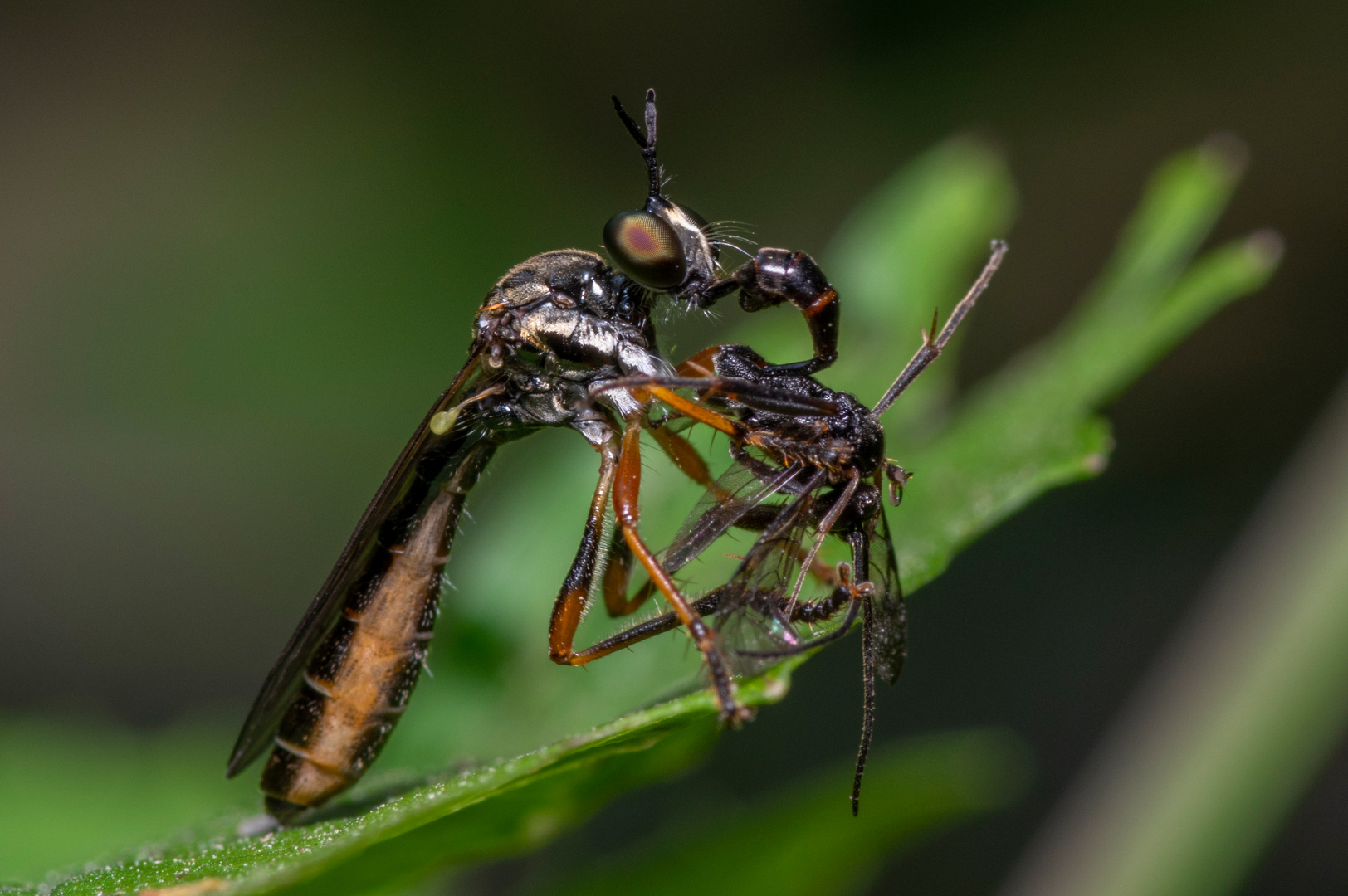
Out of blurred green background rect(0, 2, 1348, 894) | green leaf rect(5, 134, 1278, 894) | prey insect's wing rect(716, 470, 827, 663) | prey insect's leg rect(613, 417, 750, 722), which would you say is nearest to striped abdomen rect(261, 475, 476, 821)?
green leaf rect(5, 134, 1278, 894)

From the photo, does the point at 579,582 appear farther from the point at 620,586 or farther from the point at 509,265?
the point at 509,265

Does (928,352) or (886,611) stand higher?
(928,352)

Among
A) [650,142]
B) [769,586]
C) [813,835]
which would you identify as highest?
[650,142]

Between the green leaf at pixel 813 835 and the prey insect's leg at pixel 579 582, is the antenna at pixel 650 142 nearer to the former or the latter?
the prey insect's leg at pixel 579 582

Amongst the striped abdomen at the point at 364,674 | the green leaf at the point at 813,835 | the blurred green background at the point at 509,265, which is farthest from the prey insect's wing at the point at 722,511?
the blurred green background at the point at 509,265

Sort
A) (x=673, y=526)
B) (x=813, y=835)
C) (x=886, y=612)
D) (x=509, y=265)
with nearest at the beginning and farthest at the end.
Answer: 1. (x=886, y=612)
2. (x=813, y=835)
3. (x=673, y=526)
4. (x=509, y=265)

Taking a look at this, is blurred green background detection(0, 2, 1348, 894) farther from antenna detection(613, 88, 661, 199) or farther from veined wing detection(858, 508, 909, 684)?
veined wing detection(858, 508, 909, 684)

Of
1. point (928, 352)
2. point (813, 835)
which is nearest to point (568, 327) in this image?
point (928, 352)

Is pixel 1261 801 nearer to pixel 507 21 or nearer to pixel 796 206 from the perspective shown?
pixel 796 206
